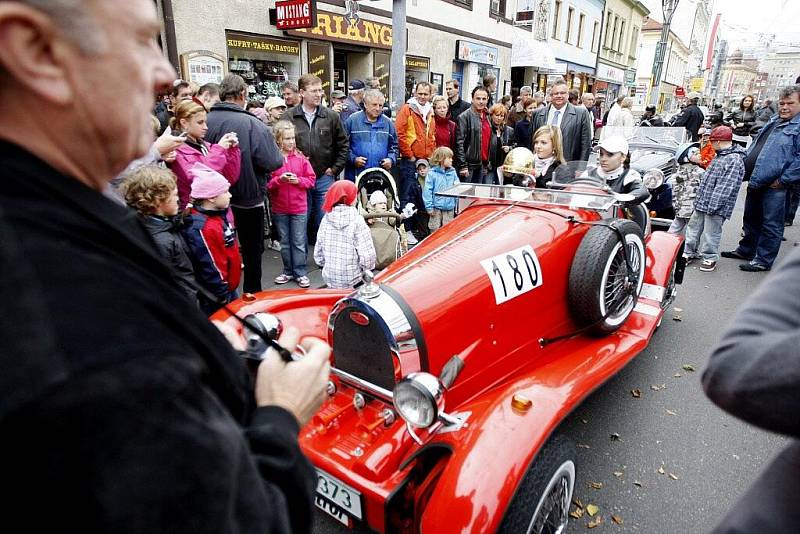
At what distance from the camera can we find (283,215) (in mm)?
5223

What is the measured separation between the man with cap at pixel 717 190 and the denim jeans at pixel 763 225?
1.26ft

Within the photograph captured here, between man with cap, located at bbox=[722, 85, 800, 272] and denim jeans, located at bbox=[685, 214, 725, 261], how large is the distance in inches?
17.4

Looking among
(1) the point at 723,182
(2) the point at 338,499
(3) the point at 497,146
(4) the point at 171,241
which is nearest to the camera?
(2) the point at 338,499

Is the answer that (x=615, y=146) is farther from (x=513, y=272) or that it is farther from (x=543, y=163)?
(x=513, y=272)

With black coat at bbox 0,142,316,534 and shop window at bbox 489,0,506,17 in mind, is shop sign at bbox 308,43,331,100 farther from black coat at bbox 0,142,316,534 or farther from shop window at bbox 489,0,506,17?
black coat at bbox 0,142,316,534

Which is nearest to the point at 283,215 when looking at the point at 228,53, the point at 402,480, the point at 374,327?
the point at 374,327

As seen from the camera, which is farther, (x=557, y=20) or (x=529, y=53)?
(x=557, y=20)

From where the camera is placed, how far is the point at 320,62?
1151cm

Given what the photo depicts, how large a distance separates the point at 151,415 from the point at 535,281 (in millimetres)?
2514

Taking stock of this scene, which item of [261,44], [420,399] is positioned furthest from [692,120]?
[420,399]

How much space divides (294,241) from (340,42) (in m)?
8.70

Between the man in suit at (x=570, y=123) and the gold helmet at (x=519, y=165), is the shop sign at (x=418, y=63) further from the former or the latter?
the gold helmet at (x=519, y=165)

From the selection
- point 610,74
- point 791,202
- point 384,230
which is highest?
point 610,74

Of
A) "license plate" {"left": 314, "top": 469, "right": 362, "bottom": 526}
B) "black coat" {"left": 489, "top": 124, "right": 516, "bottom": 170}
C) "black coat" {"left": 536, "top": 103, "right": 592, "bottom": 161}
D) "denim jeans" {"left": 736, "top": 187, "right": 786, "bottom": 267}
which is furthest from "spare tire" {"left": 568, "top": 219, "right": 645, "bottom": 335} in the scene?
"black coat" {"left": 489, "top": 124, "right": 516, "bottom": 170}
